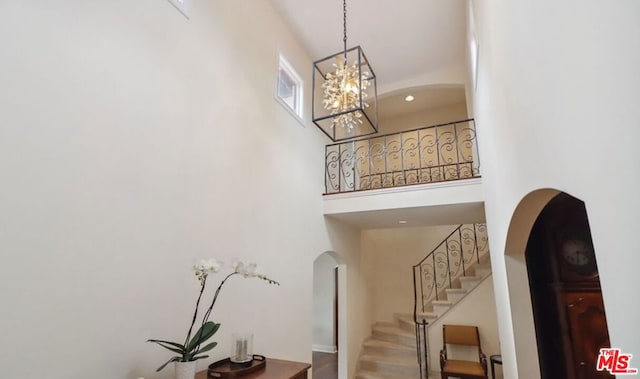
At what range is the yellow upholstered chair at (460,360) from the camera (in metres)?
4.92

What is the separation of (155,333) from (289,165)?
106 inches

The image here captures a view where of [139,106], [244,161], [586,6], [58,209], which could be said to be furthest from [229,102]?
[586,6]

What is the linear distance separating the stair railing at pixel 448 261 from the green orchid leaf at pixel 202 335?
5.46 m

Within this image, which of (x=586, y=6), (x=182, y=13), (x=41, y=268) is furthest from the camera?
(x=182, y=13)

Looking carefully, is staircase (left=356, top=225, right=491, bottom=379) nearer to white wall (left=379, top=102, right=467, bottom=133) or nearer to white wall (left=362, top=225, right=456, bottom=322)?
white wall (left=362, top=225, right=456, bottom=322)

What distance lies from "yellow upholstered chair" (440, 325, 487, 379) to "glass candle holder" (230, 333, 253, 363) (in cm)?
364

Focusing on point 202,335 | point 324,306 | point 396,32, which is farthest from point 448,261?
point 202,335

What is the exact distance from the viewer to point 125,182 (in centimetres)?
228

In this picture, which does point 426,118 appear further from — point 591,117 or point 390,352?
point 591,117

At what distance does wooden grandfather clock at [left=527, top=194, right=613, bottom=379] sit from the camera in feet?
7.46

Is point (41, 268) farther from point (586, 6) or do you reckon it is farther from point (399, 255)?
point (399, 255)

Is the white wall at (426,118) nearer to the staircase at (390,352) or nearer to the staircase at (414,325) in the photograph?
the staircase at (414,325)

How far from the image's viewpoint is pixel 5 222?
166 centimetres

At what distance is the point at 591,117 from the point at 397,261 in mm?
7209
